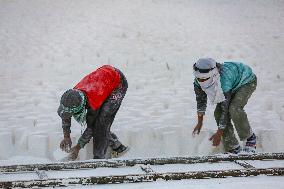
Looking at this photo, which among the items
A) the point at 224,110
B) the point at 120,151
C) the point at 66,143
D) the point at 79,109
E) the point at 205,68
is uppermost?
the point at 205,68

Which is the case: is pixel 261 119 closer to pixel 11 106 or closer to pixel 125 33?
pixel 11 106

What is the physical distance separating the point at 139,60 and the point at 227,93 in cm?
462

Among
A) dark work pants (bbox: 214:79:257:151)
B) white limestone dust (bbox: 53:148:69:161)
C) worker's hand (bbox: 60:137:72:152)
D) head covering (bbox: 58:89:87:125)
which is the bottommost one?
white limestone dust (bbox: 53:148:69:161)

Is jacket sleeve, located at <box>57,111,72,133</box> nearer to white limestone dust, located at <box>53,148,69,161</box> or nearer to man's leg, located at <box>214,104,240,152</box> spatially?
white limestone dust, located at <box>53,148,69,161</box>

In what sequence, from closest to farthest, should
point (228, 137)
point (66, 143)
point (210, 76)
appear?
1. point (66, 143)
2. point (210, 76)
3. point (228, 137)

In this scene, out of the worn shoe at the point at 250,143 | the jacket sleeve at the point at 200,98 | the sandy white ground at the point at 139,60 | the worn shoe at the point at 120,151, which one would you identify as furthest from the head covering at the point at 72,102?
the worn shoe at the point at 250,143

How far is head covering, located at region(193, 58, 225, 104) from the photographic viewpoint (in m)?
4.20

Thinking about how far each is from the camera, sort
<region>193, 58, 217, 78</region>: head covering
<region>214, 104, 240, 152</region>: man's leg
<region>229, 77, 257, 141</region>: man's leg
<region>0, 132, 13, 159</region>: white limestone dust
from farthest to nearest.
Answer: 1. <region>0, 132, 13, 159</region>: white limestone dust
2. <region>214, 104, 240, 152</region>: man's leg
3. <region>229, 77, 257, 141</region>: man's leg
4. <region>193, 58, 217, 78</region>: head covering

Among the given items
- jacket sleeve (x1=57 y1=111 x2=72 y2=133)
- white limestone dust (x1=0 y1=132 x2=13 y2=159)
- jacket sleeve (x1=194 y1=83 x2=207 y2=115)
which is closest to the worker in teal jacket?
jacket sleeve (x1=194 y1=83 x2=207 y2=115)

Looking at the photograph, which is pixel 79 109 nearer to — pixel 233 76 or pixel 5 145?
pixel 233 76

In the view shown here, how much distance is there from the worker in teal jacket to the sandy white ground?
0.59 metres

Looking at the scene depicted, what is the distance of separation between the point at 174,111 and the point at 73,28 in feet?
17.3

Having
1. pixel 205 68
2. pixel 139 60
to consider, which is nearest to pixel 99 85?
pixel 205 68

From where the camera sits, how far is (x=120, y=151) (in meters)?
4.84
